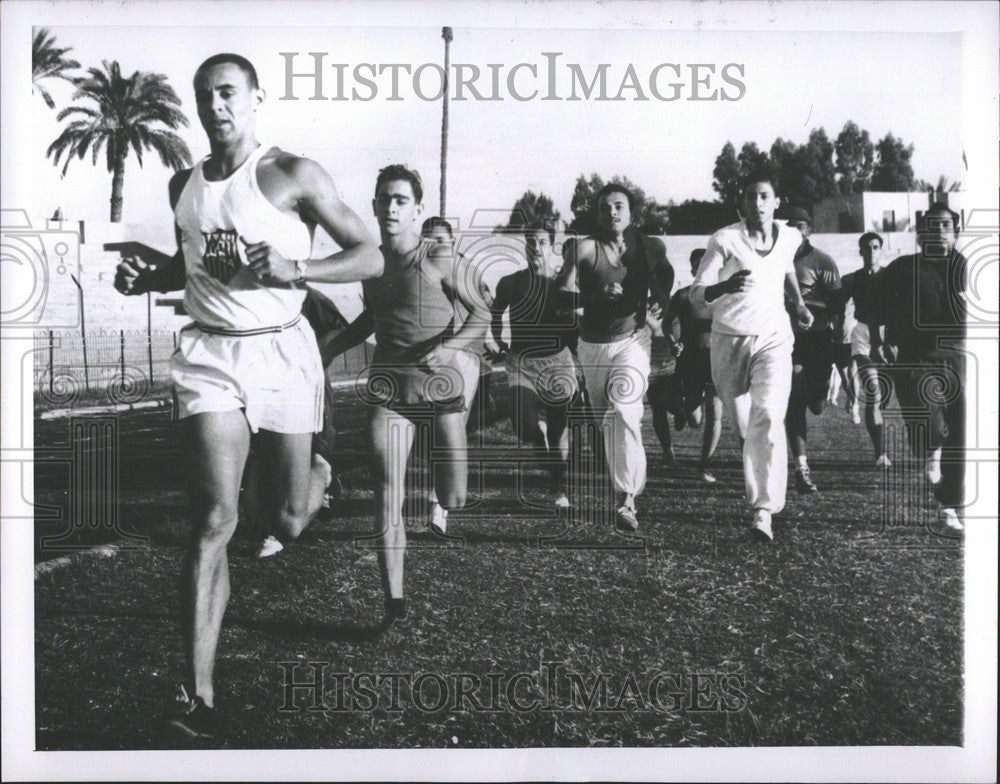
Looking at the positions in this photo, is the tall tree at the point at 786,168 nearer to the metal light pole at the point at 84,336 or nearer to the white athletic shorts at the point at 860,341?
the white athletic shorts at the point at 860,341

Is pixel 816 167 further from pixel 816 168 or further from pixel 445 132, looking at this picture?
pixel 445 132

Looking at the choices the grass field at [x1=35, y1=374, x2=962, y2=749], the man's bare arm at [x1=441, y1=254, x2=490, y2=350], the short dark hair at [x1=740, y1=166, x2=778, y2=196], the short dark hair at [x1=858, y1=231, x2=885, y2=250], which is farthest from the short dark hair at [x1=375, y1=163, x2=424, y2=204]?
the short dark hair at [x1=858, y1=231, x2=885, y2=250]

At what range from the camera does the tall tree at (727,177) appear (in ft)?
12.8

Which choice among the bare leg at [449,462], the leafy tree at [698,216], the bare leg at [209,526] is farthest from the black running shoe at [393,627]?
the leafy tree at [698,216]

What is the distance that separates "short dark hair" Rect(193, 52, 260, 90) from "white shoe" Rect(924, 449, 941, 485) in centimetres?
305

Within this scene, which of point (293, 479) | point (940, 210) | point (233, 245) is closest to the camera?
point (233, 245)

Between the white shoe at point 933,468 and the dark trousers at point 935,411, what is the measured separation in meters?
0.02

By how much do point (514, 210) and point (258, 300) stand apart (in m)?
1.05

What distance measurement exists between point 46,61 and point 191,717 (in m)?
2.58

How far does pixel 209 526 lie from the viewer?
3766mm

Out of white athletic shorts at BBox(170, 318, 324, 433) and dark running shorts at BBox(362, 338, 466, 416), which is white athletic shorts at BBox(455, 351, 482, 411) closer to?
dark running shorts at BBox(362, 338, 466, 416)

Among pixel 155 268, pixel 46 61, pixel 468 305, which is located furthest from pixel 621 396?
pixel 46 61

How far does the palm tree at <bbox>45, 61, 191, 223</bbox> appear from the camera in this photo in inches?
149

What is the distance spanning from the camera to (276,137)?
12.5 ft
